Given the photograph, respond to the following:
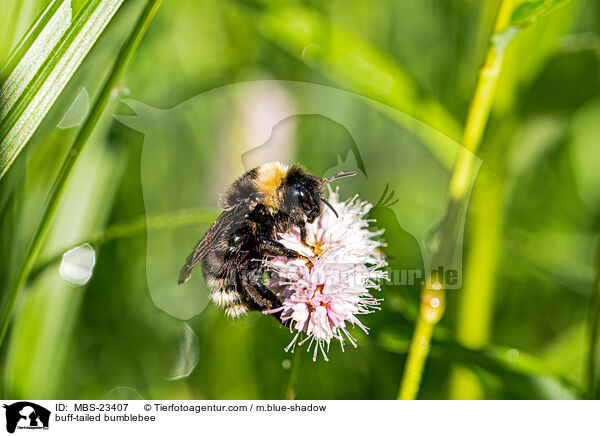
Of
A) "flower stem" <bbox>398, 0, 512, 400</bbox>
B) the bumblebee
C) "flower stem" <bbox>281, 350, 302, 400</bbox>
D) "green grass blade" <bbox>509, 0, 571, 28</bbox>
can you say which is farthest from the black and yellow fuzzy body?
"green grass blade" <bbox>509, 0, 571, 28</bbox>

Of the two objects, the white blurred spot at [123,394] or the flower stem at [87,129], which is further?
the white blurred spot at [123,394]

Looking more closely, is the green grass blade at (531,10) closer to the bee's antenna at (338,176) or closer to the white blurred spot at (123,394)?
the bee's antenna at (338,176)

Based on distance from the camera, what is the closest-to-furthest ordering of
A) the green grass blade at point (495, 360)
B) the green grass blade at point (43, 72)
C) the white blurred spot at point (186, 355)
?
the green grass blade at point (43, 72)
the green grass blade at point (495, 360)
the white blurred spot at point (186, 355)

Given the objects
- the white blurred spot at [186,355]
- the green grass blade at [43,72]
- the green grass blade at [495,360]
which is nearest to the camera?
the green grass blade at [43,72]

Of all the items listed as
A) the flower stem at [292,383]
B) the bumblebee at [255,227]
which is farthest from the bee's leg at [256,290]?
the flower stem at [292,383]
